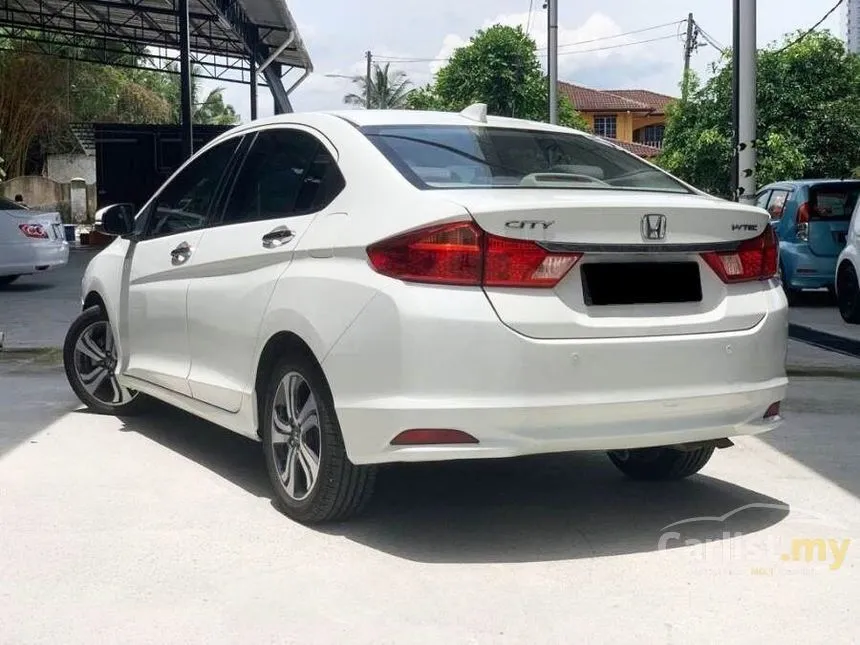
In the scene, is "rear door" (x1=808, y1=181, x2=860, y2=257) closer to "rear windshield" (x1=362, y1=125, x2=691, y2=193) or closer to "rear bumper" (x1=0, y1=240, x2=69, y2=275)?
"rear windshield" (x1=362, y1=125, x2=691, y2=193)

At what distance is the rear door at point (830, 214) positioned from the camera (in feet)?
44.8

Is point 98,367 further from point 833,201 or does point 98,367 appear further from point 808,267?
point 833,201

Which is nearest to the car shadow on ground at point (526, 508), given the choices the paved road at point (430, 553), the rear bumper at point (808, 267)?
the paved road at point (430, 553)

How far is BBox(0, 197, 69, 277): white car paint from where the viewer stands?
15125 mm

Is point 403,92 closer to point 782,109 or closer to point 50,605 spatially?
point 782,109

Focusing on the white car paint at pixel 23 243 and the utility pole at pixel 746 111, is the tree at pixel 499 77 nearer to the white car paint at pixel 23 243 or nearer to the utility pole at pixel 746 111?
the white car paint at pixel 23 243

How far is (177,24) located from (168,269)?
857 inches

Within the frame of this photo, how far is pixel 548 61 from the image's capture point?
2816cm

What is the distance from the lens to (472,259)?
13.0 ft

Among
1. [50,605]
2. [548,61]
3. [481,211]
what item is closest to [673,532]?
[481,211]

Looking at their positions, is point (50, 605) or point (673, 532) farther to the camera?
point (673, 532)

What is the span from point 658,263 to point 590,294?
0.31 metres

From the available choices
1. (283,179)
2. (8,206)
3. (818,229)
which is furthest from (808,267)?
(283,179)

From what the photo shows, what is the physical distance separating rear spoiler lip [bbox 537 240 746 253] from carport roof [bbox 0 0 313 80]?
18.3 metres
